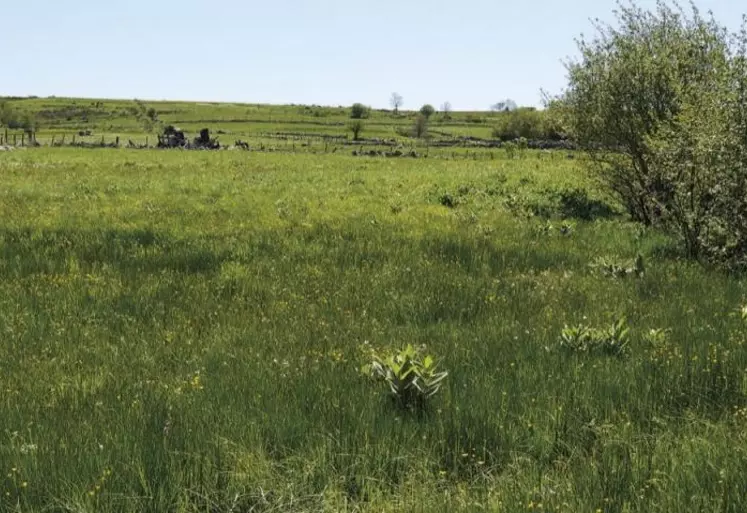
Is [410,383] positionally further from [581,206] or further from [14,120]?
[14,120]

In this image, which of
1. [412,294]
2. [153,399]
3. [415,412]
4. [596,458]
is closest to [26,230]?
[412,294]

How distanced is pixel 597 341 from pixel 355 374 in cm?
259

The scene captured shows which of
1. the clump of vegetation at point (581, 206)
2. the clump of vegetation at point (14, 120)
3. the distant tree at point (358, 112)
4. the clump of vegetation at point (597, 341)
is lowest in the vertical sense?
the clump of vegetation at point (597, 341)

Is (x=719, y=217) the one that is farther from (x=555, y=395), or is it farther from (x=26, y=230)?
(x=26, y=230)

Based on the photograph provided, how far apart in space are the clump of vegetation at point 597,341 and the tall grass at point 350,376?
0.16 metres

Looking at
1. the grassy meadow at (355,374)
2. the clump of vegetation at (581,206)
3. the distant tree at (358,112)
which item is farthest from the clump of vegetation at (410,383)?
the distant tree at (358,112)

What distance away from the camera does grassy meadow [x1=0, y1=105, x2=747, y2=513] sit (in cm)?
392

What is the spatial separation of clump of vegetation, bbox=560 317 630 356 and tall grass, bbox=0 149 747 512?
161 millimetres

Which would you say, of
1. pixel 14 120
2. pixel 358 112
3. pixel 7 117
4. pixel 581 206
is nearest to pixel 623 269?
pixel 581 206

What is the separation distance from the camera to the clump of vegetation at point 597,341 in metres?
6.37

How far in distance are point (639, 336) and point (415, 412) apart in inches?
128

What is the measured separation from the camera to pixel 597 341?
253 inches

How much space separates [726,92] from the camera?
1007cm

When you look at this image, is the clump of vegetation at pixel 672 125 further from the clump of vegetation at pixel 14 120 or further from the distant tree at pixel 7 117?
the distant tree at pixel 7 117
